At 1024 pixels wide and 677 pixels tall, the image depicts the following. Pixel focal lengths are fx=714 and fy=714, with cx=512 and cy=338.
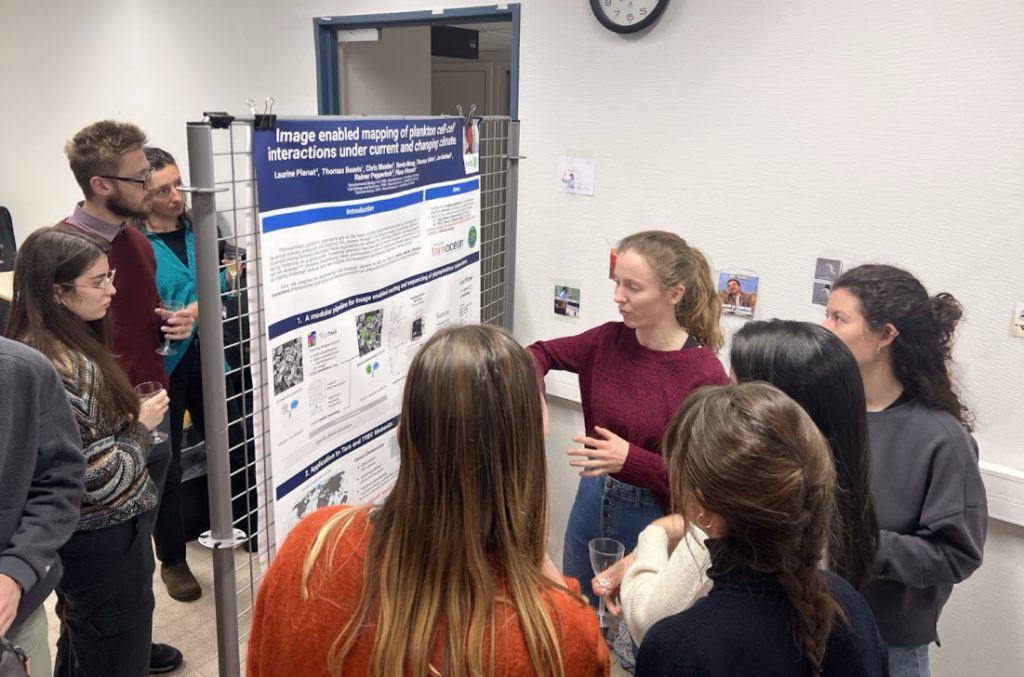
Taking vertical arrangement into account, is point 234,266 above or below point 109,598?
above

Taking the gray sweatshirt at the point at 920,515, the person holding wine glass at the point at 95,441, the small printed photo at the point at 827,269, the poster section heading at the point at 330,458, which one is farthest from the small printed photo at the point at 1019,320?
the person holding wine glass at the point at 95,441

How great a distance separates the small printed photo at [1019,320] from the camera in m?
1.99

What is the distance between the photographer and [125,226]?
2.39m

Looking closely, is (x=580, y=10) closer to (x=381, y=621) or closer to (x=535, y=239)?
(x=535, y=239)

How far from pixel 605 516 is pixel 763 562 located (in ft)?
3.55

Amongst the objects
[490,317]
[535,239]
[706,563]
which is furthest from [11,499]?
[535,239]

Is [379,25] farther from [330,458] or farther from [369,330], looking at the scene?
[330,458]

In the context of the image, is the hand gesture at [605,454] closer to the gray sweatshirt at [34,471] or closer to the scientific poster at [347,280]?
the scientific poster at [347,280]

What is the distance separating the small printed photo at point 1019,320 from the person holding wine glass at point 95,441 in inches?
92.2

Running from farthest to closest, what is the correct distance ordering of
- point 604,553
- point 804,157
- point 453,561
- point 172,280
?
point 172,280 → point 804,157 → point 604,553 → point 453,561

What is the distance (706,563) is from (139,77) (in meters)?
4.20

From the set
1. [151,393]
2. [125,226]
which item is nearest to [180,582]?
[151,393]

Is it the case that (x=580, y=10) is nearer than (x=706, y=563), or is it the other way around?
(x=706, y=563)

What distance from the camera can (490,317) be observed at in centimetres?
279
